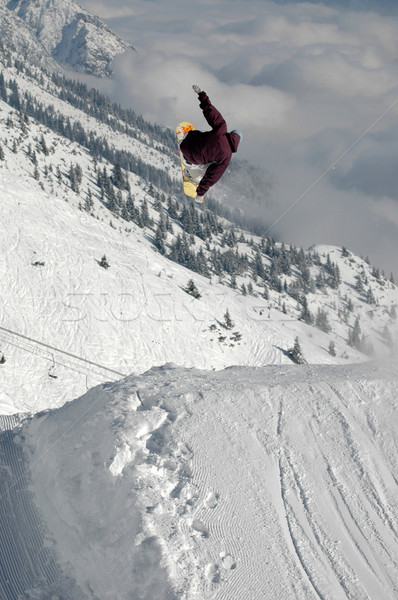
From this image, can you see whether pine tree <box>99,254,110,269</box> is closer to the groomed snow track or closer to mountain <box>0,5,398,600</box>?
mountain <box>0,5,398,600</box>

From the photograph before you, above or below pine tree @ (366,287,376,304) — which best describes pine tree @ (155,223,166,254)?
below

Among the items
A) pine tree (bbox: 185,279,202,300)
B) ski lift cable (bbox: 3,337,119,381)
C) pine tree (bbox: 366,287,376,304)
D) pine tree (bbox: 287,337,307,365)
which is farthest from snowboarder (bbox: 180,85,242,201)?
pine tree (bbox: 366,287,376,304)

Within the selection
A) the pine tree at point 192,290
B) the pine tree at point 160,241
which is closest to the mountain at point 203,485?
the pine tree at point 192,290

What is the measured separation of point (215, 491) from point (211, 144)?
9.09 metres

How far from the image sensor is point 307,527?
487 inches

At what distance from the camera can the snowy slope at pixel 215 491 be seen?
10.9 meters

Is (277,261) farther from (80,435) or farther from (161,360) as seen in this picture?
(80,435)

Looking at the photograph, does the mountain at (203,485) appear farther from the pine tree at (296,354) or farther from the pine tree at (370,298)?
the pine tree at (370,298)

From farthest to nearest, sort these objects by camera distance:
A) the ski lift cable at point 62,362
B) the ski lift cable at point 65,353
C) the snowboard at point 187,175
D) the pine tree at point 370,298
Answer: the pine tree at point 370,298 → the ski lift cable at point 65,353 → the ski lift cable at point 62,362 → the snowboard at point 187,175

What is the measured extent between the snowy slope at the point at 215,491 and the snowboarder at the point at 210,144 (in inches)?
309

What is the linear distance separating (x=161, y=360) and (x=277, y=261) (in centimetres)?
12293

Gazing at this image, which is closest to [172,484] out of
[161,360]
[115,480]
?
[115,480]

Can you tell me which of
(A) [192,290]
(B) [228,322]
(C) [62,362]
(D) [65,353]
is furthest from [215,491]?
(A) [192,290]

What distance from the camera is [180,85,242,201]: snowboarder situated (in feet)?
34.2
